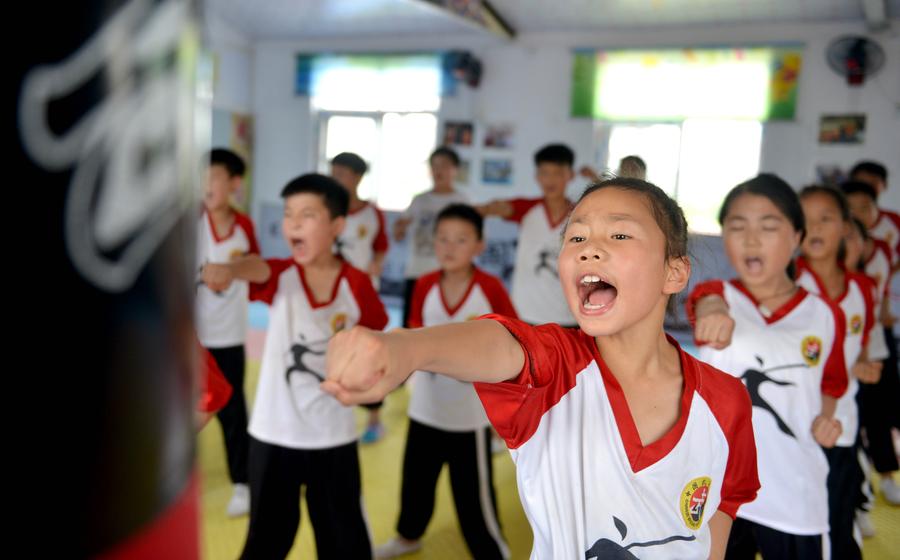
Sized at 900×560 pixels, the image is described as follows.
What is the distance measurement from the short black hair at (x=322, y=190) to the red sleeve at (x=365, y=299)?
0.20 meters

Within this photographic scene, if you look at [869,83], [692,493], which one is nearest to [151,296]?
[692,493]

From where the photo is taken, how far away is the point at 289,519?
2195 mm

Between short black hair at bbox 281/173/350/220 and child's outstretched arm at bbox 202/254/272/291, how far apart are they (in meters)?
0.25

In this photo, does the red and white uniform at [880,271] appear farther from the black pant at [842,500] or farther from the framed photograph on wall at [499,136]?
the framed photograph on wall at [499,136]

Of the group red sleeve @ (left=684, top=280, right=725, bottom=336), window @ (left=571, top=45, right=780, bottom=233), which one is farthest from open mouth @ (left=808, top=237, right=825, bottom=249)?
window @ (left=571, top=45, right=780, bottom=233)

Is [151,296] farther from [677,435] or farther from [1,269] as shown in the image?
[677,435]

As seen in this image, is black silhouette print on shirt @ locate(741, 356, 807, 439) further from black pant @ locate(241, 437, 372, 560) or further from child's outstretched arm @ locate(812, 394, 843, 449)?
black pant @ locate(241, 437, 372, 560)

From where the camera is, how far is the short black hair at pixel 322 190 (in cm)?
232

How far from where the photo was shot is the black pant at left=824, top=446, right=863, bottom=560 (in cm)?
201

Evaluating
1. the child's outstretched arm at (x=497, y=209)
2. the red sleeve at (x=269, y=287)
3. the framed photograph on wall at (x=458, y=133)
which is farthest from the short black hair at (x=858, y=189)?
the framed photograph on wall at (x=458, y=133)

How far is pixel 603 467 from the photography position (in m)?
1.25

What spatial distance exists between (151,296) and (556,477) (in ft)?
3.19

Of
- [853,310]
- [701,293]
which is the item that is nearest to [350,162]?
[701,293]

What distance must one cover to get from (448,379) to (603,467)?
134cm
